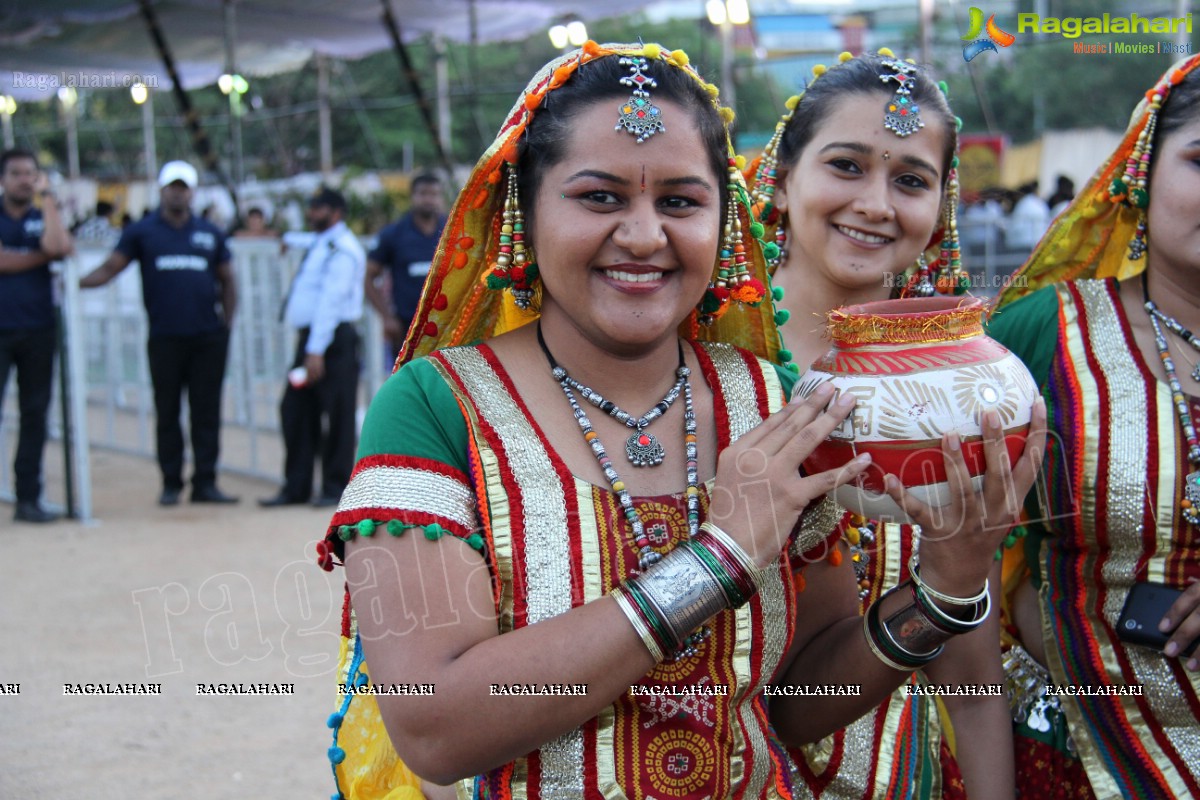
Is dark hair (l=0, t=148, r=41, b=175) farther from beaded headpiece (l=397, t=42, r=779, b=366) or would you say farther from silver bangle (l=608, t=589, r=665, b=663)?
silver bangle (l=608, t=589, r=665, b=663)

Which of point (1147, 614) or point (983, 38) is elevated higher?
point (983, 38)

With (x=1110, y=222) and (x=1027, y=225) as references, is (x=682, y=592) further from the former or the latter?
(x=1027, y=225)

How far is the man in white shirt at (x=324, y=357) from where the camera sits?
25.5ft

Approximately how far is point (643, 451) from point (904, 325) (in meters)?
0.43

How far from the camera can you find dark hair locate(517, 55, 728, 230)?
1759mm

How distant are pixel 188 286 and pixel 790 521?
719 cm

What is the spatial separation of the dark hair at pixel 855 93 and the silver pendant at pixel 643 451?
111cm

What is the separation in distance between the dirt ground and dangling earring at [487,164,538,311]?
2.70 meters

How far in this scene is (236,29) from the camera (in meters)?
14.3

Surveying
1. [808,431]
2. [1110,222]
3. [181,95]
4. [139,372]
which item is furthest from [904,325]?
[181,95]

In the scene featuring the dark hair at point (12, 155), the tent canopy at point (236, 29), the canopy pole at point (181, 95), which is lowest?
the dark hair at point (12, 155)

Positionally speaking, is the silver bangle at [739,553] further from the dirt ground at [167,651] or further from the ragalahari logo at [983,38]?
the ragalahari logo at [983,38]

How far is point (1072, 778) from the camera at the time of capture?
2.39m

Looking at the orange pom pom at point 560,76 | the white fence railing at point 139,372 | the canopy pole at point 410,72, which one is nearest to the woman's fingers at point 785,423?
the orange pom pom at point 560,76
